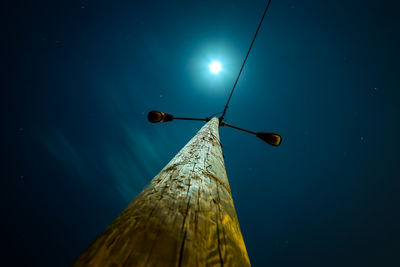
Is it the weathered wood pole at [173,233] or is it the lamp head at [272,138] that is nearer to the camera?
the weathered wood pole at [173,233]

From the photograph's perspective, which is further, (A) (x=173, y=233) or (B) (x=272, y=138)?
(B) (x=272, y=138)

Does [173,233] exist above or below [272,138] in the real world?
below

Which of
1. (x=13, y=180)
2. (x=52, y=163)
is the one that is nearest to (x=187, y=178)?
(x=52, y=163)

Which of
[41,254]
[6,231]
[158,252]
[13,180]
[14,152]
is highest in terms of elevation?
[158,252]

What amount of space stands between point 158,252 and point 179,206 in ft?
0.73

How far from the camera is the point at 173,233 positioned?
58 centimetres

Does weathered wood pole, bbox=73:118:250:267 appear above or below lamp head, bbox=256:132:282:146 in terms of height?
below

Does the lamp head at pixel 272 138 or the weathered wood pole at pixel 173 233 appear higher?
the lamp head at pixel 272 138

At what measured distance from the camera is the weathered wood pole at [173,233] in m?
0.49

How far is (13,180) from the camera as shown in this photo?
59.2 meters

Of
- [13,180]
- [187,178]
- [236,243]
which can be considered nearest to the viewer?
[236,243]

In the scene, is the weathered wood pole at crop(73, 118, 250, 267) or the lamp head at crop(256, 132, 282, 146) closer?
the weathered wood pole at crop(73, 118, 250, 267)

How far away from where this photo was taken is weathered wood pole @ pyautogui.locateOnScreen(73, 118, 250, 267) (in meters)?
0.49

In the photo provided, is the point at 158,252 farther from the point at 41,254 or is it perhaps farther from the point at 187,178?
the point at 41,254
